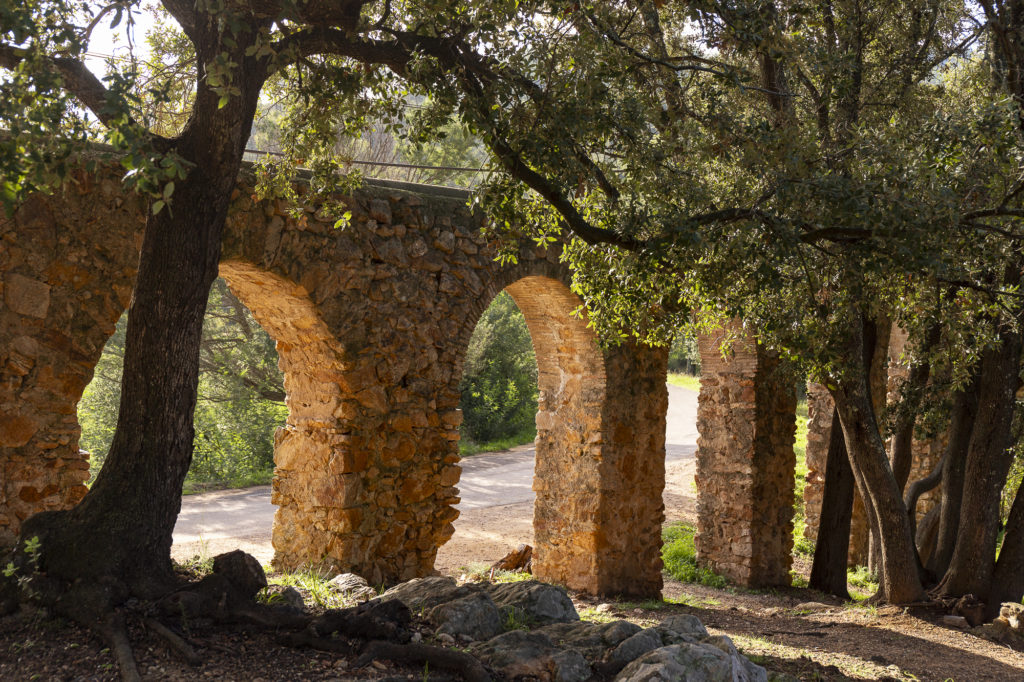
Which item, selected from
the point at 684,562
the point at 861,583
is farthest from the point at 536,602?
the point at 861,583

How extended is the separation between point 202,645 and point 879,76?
7.63 m

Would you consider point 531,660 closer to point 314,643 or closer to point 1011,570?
point 314,643

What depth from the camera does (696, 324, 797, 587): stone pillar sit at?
35.3 feet

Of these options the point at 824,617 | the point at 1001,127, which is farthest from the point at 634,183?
the point at 824,617

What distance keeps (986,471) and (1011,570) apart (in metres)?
0.98

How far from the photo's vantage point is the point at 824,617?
27.8ft

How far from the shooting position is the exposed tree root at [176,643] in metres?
3.90

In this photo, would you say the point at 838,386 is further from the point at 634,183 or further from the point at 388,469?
the point at 388,469

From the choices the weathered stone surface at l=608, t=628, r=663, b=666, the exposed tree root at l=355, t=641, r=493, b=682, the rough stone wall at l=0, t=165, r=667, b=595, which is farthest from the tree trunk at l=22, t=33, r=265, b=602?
the weathered stone surface at l=608, t=628, r=663, b=666

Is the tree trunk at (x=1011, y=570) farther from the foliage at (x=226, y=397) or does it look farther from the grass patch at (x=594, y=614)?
the foliage at (x=226, y=397)

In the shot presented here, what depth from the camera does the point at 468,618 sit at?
4996 mm

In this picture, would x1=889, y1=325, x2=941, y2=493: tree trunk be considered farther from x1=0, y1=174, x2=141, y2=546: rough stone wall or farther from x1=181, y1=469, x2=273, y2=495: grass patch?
x1=181, y1=469, x2=273, y2=495: grass patch

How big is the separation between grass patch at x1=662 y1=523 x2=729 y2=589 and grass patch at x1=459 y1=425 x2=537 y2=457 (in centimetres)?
655

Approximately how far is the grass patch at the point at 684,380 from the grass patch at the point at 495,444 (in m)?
11.9
